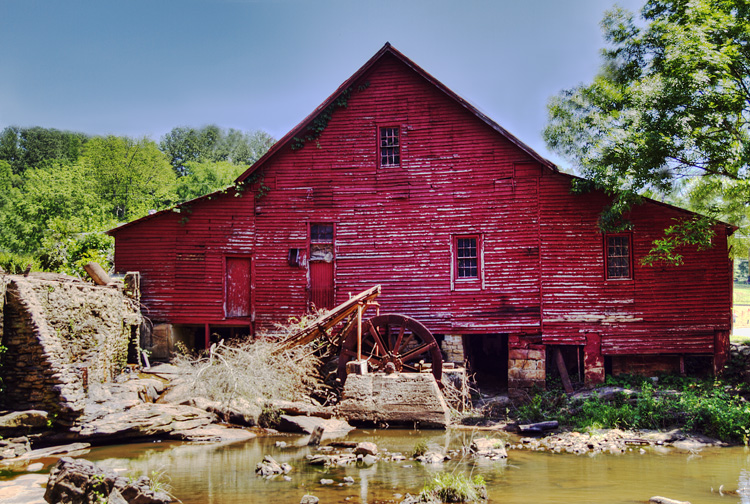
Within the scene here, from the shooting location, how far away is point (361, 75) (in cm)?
1648

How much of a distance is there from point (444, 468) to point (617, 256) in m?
8.75

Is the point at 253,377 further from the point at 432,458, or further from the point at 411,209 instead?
the point at 411,209

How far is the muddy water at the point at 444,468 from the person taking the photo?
7.86m

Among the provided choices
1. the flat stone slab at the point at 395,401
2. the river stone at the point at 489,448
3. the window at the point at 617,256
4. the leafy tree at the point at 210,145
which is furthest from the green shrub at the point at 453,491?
the leafy tree at the point at 210,145

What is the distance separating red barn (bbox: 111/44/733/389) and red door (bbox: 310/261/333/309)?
41 millimetres

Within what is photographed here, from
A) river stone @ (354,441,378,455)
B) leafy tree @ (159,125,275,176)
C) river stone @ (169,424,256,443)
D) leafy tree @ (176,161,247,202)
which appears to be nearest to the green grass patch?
river stone @ (354,441,378,455)

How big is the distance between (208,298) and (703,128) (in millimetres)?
13607

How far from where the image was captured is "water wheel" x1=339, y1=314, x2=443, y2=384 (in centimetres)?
1440

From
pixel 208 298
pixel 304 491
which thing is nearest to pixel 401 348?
pixel 208 298

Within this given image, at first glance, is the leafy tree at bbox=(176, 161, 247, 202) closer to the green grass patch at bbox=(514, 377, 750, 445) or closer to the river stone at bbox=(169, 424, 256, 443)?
the river stone at bbox=(169, 424, 256, 443)

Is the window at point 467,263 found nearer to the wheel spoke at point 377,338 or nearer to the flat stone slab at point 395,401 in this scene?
the wheel spoke at point 377,338

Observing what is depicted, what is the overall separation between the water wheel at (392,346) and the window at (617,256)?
515 centimetres

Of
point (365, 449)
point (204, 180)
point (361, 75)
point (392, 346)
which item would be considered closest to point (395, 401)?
point (365, 449)

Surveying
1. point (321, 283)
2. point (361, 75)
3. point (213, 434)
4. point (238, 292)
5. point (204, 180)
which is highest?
point (204, 180)
